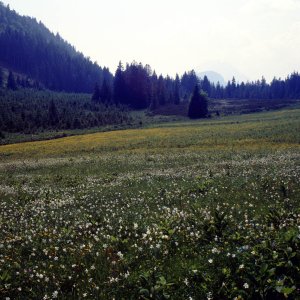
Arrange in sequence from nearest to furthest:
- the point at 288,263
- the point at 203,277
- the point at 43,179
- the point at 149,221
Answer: the point at 288,263 < the point at 203,277 < the point at 149,221 < the point at 43,179

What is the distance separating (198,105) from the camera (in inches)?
4796

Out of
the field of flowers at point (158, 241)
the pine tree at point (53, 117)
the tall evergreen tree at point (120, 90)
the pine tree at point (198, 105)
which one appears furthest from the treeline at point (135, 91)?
the field of flowers at point (158, 241)

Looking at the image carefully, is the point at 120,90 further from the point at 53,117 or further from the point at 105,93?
the point at 53,117

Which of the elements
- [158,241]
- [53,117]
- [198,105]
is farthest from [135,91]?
[158,241]

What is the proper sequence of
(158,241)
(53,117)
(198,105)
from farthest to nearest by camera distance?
(198,105)
(53,117)
(158,241)

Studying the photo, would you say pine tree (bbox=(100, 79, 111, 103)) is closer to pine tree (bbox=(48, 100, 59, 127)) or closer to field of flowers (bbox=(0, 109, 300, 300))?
pine tree (bbox=(48, 100, 59, 127))

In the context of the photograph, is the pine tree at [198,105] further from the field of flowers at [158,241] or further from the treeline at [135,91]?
the field of flowers at [158,241]

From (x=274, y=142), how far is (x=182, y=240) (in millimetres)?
35536

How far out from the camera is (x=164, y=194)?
15.6 meters

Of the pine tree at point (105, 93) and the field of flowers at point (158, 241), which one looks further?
the pine tree at point (105, 93)

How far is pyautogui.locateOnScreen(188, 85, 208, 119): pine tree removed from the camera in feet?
398

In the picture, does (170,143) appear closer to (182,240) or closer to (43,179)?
(43,179)

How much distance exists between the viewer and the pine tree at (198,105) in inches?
4771

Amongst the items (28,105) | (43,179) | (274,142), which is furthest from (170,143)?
(28,105)
